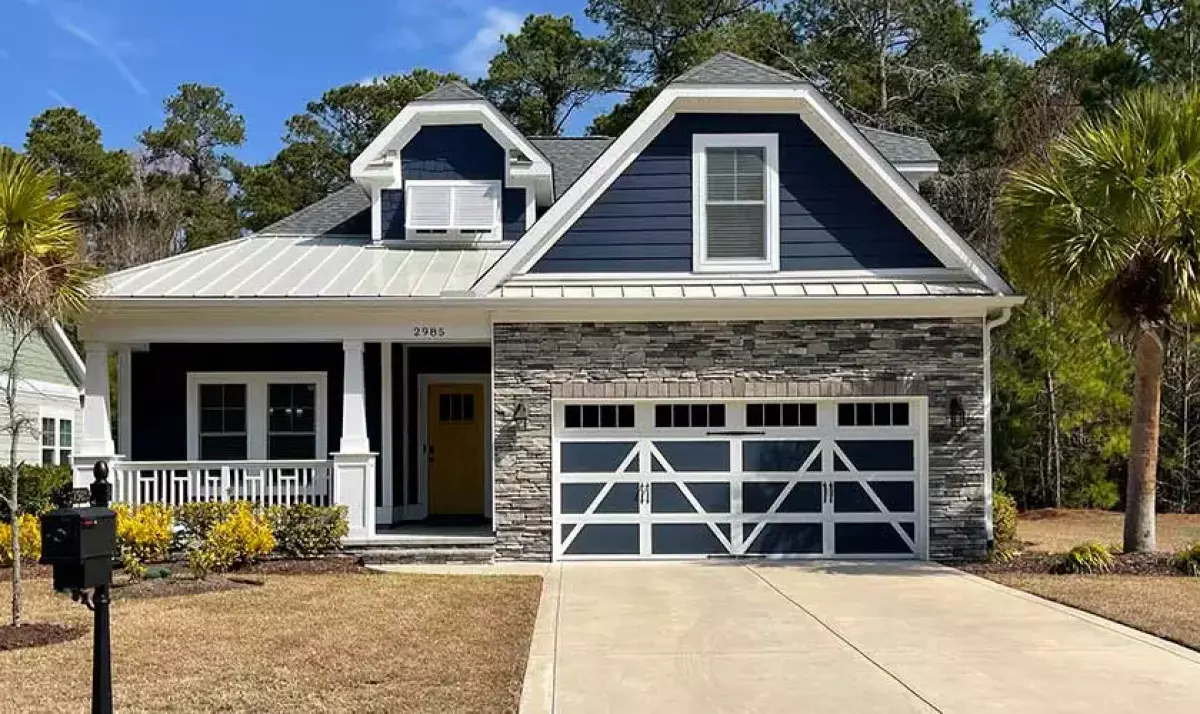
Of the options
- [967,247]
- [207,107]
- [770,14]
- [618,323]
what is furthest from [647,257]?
[207,107]

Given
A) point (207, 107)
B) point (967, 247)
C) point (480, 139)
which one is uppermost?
point (207, 107)

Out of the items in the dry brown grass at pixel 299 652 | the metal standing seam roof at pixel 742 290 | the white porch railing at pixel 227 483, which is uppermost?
the metal standing seam roof at pixel 742 290

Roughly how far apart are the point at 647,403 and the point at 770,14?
2394 centimetres

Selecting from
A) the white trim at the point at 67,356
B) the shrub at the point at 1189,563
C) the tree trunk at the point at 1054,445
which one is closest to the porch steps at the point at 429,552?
the shrub at the point at 1189,563

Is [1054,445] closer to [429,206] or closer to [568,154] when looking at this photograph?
[568,154]

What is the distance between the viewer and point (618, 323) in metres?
14.5

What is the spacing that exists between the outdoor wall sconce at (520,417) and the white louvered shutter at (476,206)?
13.8ft

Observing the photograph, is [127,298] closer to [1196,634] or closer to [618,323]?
[618,323]

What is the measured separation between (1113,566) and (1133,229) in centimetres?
386

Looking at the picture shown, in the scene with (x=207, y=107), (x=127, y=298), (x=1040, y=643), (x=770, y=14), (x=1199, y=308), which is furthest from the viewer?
(x=207, y=107)

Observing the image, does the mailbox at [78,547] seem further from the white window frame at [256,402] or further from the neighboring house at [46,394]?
the neighboring house at [46,394]

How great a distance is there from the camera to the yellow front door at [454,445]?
58.5 feet

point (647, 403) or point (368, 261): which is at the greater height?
point (368, 261)

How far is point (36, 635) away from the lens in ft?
30.3
